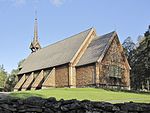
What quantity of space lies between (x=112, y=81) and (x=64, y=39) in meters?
21.1

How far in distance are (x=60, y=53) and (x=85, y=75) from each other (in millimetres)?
11888

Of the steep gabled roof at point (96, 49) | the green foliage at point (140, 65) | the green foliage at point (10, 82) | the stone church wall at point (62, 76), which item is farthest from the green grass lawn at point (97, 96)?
the green foliage at point (10, 82)

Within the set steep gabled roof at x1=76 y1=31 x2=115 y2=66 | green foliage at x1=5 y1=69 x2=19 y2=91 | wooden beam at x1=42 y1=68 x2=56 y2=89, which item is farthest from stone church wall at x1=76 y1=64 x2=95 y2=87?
green foliage at x1=5 y1=69 x2=19 y2=91

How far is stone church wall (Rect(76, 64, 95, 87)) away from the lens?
151ft

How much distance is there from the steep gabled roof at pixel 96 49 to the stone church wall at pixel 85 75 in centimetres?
92

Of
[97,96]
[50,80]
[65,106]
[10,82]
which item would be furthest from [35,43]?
[65,106]

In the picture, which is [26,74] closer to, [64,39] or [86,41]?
[64,39]

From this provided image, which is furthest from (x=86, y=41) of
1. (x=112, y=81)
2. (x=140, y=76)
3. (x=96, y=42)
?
(x=140, y=76)

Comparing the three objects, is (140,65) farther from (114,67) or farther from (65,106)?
(65,106)

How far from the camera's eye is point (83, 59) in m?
50.1

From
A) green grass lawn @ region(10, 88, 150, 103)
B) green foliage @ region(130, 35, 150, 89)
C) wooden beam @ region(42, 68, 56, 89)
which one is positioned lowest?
green grass lawn @ region(10, 88, 150, 103)

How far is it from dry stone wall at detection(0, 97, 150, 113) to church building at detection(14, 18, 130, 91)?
119 ft

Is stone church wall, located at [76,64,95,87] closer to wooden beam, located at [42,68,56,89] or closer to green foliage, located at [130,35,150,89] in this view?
wooden beam, located at [42,68,56,89]

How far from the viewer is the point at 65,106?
8523 millimetres
